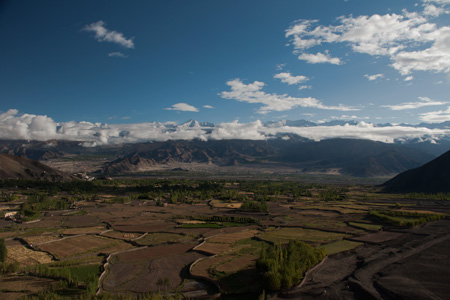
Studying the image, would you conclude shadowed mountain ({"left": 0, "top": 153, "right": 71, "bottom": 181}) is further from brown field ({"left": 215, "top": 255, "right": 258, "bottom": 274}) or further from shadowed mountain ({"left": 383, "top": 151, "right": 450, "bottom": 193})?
shadowed mountain ({"left": 383, "top": 151, "right": 450, "bottom": 193})

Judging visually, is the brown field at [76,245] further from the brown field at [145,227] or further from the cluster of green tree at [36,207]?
the cluster of green tree at [36,207]

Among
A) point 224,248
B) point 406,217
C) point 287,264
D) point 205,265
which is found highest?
point 287,264

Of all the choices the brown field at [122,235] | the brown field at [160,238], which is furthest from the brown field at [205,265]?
the brown field at [122,235]

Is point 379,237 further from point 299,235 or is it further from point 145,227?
point 145,227

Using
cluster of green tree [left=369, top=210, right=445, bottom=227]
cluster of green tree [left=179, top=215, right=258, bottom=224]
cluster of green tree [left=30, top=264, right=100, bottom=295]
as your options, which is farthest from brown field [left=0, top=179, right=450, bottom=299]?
cluster of green tree [left=179, top=215, right=258, bottom=224]

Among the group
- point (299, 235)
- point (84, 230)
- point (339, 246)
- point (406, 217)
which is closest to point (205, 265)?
point (339, 246)
